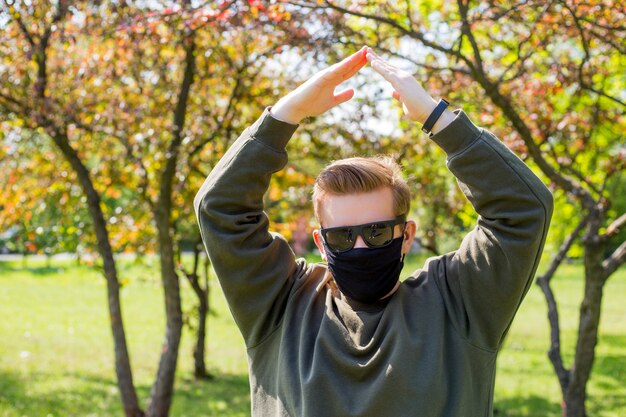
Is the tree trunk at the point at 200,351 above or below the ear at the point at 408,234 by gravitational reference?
below

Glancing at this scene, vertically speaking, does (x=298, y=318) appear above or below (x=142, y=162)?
below

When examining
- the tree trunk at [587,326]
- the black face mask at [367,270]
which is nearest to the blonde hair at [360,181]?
the black face mask at [367,270]

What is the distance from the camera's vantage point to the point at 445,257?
2047mm

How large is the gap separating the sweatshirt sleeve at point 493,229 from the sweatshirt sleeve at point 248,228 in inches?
17.3

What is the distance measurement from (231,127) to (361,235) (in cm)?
410

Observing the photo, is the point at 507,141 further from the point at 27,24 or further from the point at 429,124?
the point at 429,124

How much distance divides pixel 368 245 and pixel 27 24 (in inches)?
152

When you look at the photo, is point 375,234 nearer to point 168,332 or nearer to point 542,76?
point 168,332

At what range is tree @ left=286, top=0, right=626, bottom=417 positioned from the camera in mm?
4160

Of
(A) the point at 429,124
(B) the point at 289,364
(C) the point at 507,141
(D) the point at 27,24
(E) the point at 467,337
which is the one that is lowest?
(B) the point at 289,364

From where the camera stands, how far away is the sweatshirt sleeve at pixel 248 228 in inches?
77.4

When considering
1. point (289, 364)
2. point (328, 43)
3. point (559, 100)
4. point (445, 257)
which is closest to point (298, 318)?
point (289, 364)

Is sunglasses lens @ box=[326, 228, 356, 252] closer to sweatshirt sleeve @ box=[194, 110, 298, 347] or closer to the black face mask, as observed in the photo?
the black face mask

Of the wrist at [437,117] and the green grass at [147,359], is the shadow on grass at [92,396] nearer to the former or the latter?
the green grass at [147,359]
